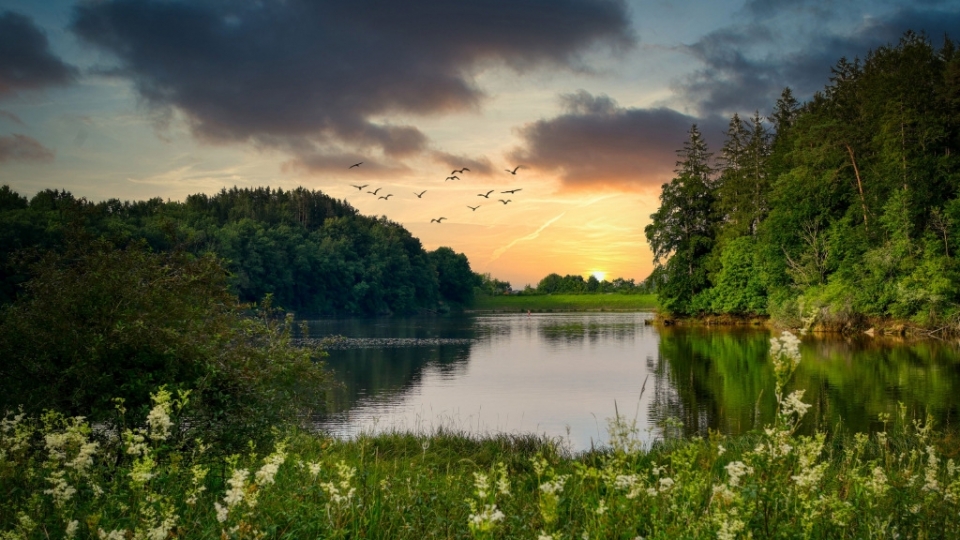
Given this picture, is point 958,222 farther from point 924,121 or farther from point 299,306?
point 299,306

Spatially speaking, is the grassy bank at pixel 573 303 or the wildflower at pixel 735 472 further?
the grassy bank at pixel 573 303

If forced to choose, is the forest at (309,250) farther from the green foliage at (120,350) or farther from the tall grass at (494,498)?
the tall grass at (494,498)

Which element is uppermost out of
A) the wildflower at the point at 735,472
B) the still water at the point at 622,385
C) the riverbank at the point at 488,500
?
the wildflower at the point at 735,472

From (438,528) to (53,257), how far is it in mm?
7556

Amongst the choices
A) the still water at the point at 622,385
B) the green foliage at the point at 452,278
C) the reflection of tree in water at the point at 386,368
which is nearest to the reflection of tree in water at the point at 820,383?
the still water at the point at 622,385

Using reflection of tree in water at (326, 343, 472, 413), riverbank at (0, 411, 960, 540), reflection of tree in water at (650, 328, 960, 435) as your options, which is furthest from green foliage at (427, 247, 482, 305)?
riverbank at (0, 411, 960, 540)

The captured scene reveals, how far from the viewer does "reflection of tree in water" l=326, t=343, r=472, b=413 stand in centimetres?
2738

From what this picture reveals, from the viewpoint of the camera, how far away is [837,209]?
57.1 m

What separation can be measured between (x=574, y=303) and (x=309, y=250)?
53716 millimetres

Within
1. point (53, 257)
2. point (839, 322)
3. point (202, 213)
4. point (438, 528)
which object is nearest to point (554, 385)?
point (53, 257)

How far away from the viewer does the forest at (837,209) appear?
45250mm

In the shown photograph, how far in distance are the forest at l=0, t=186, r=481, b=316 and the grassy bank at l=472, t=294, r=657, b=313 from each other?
23.4ft

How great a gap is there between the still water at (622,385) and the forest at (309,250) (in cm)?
4079

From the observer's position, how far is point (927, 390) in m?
24.3
